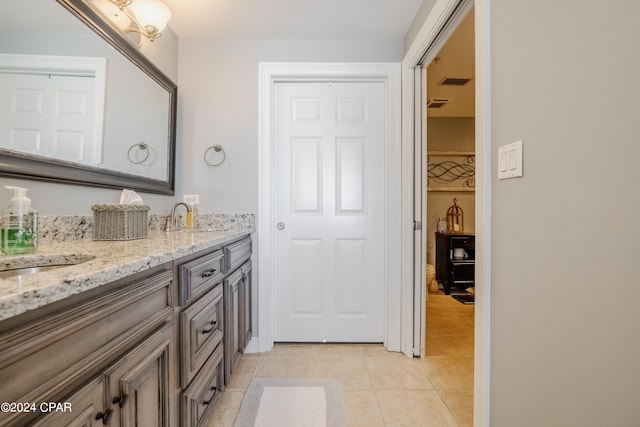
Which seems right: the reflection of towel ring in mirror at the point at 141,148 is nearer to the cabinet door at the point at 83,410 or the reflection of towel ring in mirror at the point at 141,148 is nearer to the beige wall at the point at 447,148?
the cabinet door at the point at 83,410

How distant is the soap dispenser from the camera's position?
0.89 m

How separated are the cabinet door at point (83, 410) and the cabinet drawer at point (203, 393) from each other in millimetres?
445

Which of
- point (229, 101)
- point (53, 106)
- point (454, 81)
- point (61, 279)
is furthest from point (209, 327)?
point (454, 81)

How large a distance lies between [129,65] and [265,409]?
6.62 ft

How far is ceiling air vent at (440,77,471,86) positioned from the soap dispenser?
3463 mm

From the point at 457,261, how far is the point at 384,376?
2464 millimetres

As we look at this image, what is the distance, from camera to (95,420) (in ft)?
2.03

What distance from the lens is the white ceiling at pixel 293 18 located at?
1839 mm

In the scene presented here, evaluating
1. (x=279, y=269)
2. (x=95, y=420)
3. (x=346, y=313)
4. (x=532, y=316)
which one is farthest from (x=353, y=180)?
A: (x=95, y=420)

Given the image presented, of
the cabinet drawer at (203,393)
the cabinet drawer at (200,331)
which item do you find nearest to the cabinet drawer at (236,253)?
the cabinet drawer at (200,331)

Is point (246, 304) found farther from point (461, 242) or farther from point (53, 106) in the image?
point (461, 242)

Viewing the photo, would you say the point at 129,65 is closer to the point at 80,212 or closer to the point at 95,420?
the point at 80,212

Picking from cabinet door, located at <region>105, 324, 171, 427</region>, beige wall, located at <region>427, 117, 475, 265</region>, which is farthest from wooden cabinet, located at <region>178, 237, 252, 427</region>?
beige wall, located at <region>427, 117, 475, 265</region>

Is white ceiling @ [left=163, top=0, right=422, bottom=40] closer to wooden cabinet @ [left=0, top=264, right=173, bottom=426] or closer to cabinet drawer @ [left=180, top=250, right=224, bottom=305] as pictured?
cabinet drawer @ [left=180, top=250, right=224, bottom=305]
